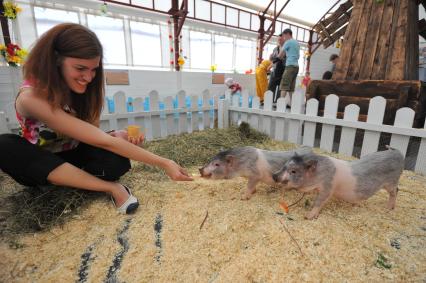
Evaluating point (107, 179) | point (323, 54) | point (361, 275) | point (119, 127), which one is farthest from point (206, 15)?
point (361, 275)

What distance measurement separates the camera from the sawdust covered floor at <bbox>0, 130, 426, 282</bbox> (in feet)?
3.63

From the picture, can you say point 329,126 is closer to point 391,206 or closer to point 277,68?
point 391,206

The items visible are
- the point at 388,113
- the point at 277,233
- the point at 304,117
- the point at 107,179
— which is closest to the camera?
the point at 277,233

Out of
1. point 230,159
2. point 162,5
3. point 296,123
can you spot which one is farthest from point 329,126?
point 162,5

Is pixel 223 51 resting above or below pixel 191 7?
below

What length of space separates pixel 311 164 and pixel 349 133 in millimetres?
1586

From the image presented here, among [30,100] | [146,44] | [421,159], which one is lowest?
[421,159]

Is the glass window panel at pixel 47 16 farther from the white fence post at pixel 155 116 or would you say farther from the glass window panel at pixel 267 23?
the glass window panel at pixel 267 23

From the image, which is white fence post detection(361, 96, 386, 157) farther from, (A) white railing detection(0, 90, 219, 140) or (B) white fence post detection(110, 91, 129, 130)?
(B) white fence post detection(110, 91, 129, 130)

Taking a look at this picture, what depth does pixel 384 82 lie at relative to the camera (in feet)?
8.95

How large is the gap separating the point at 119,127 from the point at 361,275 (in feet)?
9.05

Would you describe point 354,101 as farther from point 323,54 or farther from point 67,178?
point 323,54

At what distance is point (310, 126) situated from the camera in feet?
9.62

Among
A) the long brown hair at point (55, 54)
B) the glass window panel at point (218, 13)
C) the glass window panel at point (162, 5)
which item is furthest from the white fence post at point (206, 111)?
the glass window panel at point (218, 13)
